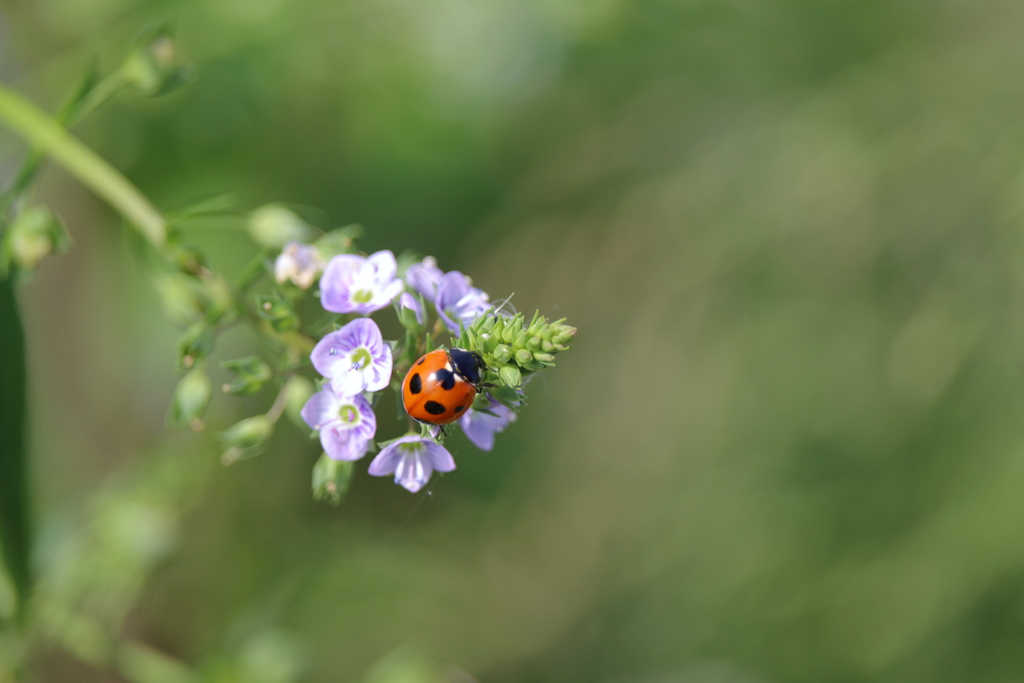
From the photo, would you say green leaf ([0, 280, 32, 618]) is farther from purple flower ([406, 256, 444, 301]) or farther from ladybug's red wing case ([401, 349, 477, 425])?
ladybug's red wing case ([401, 349, 477, 425])

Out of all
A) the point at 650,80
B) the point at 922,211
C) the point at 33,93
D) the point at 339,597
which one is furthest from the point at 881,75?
the point at 33,93

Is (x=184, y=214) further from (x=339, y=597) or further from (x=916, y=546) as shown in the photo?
(x=916, y=546)

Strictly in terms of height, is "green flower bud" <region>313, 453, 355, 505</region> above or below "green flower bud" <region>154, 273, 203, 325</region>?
→ below

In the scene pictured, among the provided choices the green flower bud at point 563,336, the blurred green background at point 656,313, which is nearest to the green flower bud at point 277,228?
the green flower bud at point 563,336

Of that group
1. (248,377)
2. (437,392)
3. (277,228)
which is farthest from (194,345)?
(437,392)

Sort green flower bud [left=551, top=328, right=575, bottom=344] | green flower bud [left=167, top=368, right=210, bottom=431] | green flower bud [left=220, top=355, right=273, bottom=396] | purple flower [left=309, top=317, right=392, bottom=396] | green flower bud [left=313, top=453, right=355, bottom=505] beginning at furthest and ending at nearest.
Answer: green flower bud [left=167, top=368, right=210, bottom=431] < green flower bud [left=220, top=355, right=273, bottom=396] < green flower bud [left=313, top=453, right=355, bottom=505] < purple flower [left=309, top=317, right=392, bottom=396] < green flower bud [left=551, top=328, right=575, bottom=344]

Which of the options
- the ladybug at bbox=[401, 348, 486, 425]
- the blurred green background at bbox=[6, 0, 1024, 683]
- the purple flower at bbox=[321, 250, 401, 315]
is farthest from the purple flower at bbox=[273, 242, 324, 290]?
the blurred green background at bbox=[6, 0, 1024, 683]

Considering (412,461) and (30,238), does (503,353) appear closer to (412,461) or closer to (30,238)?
(412,461)
